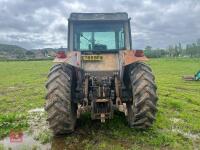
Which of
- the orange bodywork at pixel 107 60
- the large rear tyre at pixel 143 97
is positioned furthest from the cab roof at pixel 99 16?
the large rear tyre at pixel 143 97

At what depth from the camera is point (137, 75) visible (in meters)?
7.46

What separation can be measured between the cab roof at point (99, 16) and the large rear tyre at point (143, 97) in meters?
1.46

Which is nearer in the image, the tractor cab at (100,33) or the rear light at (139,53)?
the rear light at (139,53)

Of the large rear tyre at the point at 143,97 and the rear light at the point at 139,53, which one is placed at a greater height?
the rear light at the point at 139,53

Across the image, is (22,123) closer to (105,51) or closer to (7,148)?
(7,148)

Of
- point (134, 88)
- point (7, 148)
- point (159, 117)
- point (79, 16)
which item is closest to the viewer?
point (7, 148)

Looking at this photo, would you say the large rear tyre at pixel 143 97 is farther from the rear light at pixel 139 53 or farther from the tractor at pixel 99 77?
the rear light at pixel 139 53

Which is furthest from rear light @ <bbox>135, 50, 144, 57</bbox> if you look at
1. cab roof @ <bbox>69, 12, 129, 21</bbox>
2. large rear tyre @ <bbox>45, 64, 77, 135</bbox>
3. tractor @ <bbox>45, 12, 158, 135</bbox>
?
large rear tyre @ <bbox>45, 64, 77, 135</bbox>

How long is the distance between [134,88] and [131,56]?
0.72m

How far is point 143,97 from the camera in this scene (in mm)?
7180

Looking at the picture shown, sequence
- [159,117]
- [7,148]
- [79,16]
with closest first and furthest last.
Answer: [7,148] < [79,16] < [159,117]

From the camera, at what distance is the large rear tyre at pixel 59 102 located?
7113 millimetres

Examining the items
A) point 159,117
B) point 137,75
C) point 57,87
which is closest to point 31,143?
point 57,87

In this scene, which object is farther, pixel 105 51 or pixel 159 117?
pixel 159 117
